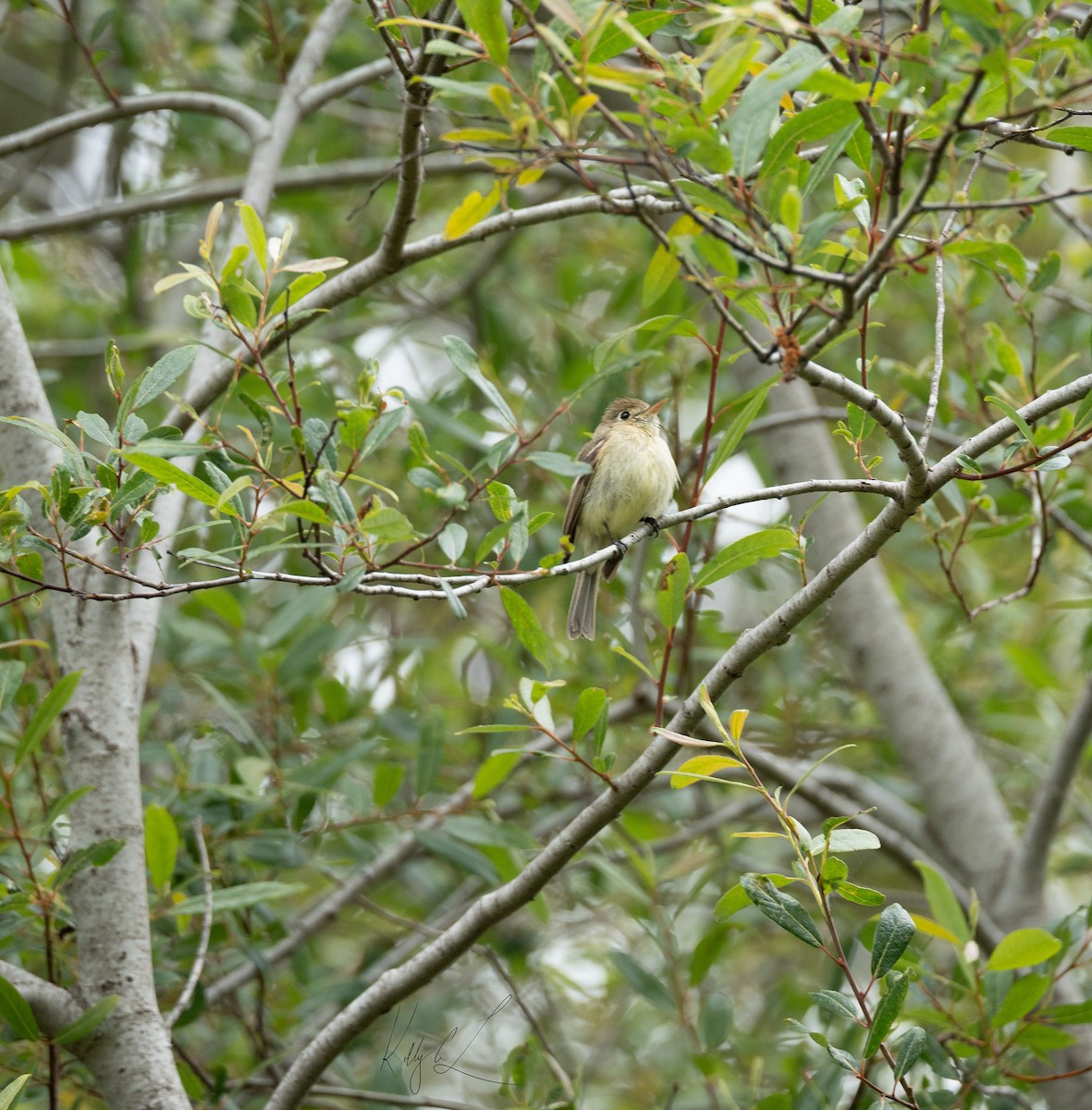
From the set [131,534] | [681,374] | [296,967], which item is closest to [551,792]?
[296,967]

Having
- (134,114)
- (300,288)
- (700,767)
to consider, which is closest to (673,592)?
(700,767)

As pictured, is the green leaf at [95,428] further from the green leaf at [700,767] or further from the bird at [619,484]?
the bird at [619,484]

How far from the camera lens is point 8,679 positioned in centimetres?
285

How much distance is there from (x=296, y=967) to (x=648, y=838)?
53.4 inches

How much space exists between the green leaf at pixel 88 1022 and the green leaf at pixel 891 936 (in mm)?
1738

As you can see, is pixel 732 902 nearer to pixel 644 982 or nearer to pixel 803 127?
pixel 803 127

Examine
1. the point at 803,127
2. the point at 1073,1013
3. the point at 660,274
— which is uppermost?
the point at 803,127

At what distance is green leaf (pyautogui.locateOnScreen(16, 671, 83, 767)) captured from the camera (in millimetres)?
2828

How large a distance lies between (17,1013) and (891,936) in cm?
196

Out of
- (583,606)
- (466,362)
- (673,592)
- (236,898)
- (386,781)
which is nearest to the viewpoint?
(466,362)

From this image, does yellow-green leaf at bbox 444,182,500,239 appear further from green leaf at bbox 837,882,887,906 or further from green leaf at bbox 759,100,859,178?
green leaf at bbox 837,882,887,906

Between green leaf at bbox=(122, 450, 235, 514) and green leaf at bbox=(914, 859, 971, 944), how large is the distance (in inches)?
67.8

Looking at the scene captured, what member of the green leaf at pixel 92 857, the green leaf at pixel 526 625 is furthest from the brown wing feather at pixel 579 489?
the green leaf at pixel 92 857

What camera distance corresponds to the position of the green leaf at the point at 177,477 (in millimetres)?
2158
